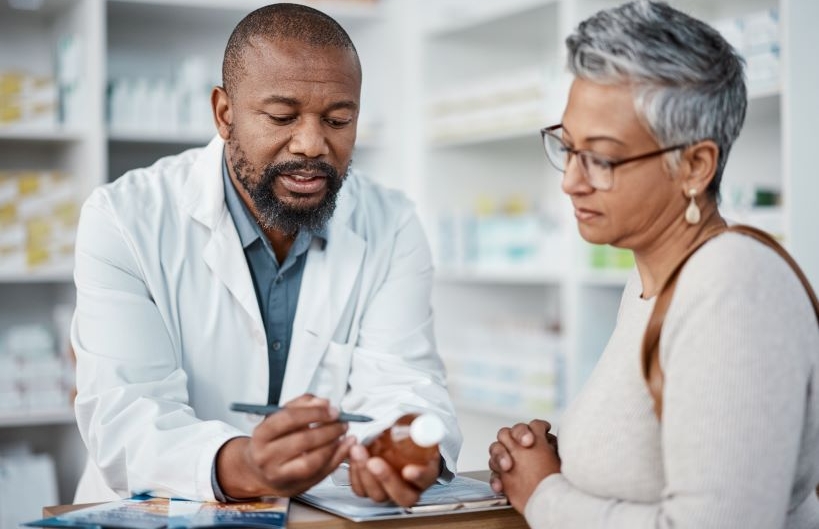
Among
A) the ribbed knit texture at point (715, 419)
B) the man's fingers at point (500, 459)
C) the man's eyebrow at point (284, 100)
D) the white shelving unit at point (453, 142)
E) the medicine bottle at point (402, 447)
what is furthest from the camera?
the white shelving unit at point (453, 142)

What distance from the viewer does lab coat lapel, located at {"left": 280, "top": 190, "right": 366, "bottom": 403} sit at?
72.8 inches

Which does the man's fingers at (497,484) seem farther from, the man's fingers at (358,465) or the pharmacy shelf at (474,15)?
the pharmacy shelf at (474,15)

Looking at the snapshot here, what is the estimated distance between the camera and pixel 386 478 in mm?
1247

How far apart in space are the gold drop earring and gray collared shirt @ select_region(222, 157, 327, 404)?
2.78 ft

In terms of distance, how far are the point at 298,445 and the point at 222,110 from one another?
2.80 ft

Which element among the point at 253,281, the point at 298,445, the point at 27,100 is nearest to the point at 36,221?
the point at 27,100

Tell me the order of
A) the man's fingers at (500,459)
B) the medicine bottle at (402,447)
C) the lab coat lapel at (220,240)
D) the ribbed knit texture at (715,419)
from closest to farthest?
1. the ribbed knit texture at (715,419)
2. the medicine bottle at (402,447)
3. the man's fingers at (500,459)
4. the lab coat lapel at (220,240)

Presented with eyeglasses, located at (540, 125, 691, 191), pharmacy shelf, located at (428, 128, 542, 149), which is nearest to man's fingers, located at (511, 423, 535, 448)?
eyeglasses, located at (540, 125, 691, 191)

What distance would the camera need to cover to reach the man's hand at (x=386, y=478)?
1243 mm

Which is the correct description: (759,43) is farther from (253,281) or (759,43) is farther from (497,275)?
(253,281)

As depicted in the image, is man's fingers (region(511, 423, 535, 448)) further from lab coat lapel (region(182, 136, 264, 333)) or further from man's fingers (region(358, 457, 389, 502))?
lab coat lapel (region(182, 136, 264, 333))

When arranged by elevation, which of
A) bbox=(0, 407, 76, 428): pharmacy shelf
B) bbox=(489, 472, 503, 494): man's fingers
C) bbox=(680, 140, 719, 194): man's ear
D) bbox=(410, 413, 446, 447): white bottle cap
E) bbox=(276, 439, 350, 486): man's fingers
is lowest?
bbox=(0, 407, 76, 428): pharmacy shelf

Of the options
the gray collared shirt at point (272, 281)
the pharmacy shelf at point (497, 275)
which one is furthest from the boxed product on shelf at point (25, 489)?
the gray collared shirt at point (272, 281)

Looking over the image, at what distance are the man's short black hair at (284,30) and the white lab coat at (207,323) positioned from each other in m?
0.20
